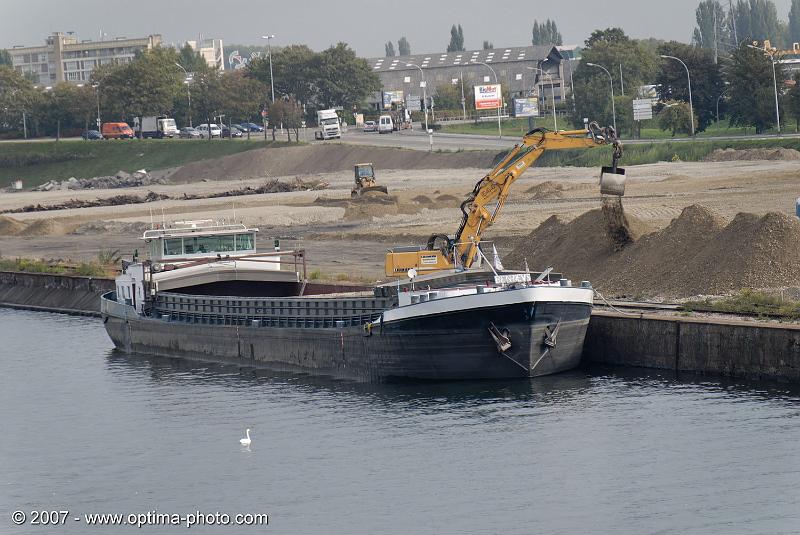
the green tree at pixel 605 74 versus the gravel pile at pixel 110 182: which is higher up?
the green tree at pixel 605 74

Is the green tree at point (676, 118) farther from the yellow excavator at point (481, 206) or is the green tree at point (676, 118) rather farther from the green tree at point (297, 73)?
the yellow excavator at point (481, 206)

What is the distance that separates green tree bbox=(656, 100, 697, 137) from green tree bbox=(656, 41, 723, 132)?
4390mm

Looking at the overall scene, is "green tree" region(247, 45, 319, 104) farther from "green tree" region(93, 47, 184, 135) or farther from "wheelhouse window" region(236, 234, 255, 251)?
"wheelhouse window" region(236, 234, 255, 251)

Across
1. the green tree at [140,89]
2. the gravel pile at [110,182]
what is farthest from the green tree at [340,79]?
the gravel pile at [110,182]

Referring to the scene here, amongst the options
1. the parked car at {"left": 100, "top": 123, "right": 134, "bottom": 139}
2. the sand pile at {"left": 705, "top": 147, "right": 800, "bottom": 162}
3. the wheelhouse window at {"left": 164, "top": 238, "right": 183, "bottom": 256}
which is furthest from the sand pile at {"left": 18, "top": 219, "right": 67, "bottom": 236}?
the parked car at {"left": 100, "top": 123, "right": 134, "bottom": 139}

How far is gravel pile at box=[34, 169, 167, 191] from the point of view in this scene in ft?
494

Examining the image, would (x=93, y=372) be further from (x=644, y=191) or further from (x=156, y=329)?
(x=644, y=191)

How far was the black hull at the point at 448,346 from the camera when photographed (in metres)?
37.5

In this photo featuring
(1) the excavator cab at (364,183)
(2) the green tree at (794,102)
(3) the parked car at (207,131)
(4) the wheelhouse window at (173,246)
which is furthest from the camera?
(3) the parked car at (207,131)

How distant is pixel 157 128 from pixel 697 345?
156 metres

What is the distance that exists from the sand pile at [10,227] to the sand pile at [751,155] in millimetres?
53852

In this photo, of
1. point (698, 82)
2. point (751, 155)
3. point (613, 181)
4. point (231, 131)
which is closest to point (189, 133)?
point (231, 131)

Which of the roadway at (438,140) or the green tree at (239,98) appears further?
the green tree at (239,98)

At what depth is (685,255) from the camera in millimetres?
45188
